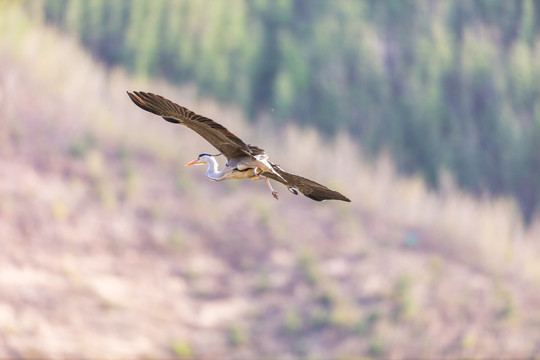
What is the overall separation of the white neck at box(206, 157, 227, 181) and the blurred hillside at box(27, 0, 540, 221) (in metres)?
16.3

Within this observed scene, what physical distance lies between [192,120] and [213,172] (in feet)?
2.76

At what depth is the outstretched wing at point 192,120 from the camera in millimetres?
7512

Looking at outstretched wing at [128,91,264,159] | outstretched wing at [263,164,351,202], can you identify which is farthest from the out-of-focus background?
outstretched wing at [128,91,264,159]

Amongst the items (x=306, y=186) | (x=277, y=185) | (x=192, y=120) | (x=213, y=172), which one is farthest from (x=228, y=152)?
(x=277, y=185)

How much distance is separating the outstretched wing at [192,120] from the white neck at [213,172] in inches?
15.2

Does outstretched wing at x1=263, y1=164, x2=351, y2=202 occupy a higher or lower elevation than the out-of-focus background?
lower

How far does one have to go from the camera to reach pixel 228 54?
83.5ft

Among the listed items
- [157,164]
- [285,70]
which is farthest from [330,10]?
[157,164]

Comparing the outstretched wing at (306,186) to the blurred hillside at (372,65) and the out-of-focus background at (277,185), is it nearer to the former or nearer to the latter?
the out-of-focus background at (277,185)

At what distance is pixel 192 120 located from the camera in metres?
7.66

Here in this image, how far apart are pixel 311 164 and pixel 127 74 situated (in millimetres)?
5031

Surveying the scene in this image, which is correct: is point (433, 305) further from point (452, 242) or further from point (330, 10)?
point (330, 10)

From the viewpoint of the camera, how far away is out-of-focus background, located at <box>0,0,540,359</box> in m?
20.1

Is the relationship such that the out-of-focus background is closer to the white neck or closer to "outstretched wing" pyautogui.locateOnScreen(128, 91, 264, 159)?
the white neck
